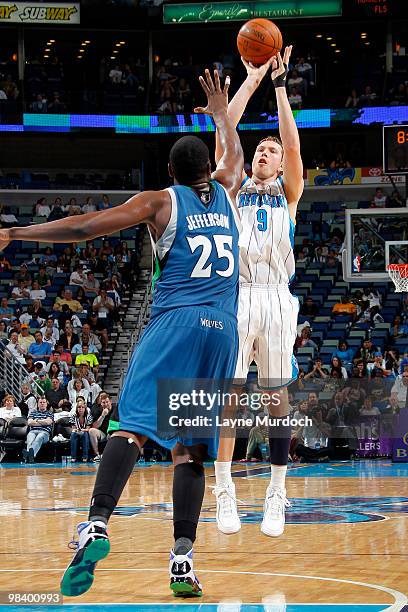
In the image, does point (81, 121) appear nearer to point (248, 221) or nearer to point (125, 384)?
point (248, 221)

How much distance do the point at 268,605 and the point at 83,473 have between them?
10.8m

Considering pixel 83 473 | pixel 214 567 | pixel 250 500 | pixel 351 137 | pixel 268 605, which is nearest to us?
pixel 268 605

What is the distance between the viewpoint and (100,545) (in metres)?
4.30

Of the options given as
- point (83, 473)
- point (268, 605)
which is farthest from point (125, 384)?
point (83, 473)

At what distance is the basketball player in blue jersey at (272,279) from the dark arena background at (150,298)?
0.70 meters

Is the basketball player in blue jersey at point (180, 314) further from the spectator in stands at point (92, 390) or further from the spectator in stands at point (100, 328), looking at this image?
the spectator in stands at point (100, 328)

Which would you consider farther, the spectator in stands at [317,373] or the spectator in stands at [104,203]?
the spectator in stands at [104,203]

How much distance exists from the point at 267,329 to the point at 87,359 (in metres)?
14.6

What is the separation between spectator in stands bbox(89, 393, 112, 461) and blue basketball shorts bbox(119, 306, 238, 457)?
12970 millimetres

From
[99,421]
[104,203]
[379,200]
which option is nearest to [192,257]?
[99,421]

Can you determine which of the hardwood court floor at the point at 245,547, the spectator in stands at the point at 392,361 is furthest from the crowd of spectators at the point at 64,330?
the spectator in stands at the point at 392,361

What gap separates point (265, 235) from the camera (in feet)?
21.9

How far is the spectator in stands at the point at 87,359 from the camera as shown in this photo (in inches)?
818

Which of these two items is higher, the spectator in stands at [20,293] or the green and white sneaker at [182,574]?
the spectator in stands at [20,293]
